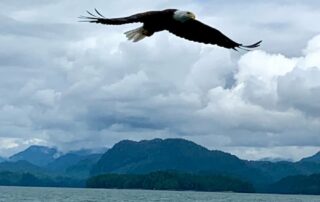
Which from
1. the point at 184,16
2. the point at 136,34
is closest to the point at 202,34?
the point at 136,34

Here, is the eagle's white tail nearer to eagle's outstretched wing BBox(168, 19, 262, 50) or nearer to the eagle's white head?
eagle's outstretched wing BBox(168, 19, 262, 50)

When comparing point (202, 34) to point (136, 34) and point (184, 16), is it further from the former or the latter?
point (184, 16)

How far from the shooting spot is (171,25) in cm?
1034

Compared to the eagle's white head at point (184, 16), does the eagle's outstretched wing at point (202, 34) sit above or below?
above

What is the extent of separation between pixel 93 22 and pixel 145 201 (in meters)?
172

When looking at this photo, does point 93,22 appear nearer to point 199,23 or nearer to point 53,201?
point 199,23

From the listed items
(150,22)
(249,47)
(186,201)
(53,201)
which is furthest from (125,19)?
(186,201)

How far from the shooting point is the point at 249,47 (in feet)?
38.4

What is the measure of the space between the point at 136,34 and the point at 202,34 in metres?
1.30

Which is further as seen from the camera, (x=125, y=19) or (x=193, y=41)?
(x=193, y=41)

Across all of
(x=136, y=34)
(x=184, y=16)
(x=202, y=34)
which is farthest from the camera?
(x=202, y=34)

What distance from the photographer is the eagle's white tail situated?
10703 millimetres

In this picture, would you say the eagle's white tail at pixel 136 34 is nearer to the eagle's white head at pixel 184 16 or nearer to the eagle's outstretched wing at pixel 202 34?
the eagle's outstretched wing at pixel 202 34

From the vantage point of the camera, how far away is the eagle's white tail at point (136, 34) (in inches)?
421
